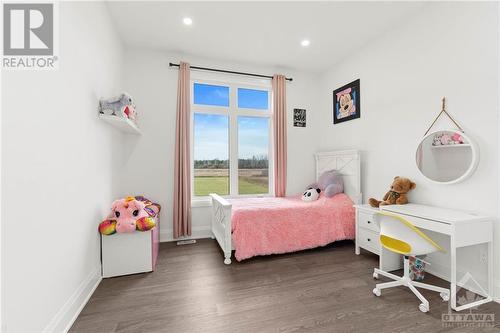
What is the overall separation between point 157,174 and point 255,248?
6.10 feet

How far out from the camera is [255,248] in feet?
8.59

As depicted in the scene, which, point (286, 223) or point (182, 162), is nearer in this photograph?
point (286, 223)

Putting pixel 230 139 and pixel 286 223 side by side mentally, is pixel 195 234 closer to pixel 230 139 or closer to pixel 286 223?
pixel 286 223

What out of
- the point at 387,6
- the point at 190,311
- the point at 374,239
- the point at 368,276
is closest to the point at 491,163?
the point at 374,239

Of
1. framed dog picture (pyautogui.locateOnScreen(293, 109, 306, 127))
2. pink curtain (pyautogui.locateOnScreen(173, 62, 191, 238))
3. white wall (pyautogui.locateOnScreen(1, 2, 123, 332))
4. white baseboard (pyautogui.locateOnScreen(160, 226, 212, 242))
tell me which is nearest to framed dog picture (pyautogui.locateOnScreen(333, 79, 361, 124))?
framed dog picture (pyautogui.locateOnScreen(293, 109, 306, 127))

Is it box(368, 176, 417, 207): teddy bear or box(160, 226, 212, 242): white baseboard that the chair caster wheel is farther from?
box(160, 226, 212, 242): white baseboard

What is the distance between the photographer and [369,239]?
8.70ft

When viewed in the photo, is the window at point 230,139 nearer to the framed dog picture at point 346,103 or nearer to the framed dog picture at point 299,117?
Result: the framed dog picture at point 299,117

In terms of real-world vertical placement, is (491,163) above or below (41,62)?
below

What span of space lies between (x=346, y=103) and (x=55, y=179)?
3718mm

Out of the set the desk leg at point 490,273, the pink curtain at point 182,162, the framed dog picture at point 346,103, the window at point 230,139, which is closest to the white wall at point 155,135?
the pink curtain at point 182,162

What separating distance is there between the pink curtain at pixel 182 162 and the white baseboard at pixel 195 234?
102mm

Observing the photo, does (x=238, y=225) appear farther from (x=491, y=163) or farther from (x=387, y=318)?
(x=491, y=163)

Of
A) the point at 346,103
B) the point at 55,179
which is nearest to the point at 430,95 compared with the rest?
the point at 346,103
